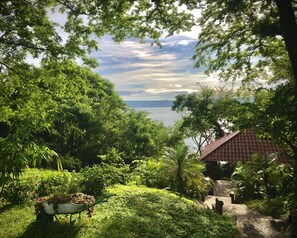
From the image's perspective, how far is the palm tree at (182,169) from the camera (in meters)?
15.3

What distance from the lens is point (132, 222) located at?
9.52 meters

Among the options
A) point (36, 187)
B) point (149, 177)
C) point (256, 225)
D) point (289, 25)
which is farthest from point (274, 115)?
point (36, 187)

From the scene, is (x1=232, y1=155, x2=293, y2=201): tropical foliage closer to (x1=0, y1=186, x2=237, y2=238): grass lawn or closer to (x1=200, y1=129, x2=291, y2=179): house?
(x1=200, y1=129, x2=291, y2=179): house

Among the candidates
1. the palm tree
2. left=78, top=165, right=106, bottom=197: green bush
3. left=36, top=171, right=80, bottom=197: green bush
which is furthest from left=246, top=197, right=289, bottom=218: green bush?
left=36, top=171, right=80, bottom=197: green bush

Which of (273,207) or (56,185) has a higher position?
(56,185)

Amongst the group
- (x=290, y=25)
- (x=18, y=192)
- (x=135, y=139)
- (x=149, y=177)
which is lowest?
(x=135, y=139)

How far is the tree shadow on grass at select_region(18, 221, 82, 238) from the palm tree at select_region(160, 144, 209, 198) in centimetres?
754

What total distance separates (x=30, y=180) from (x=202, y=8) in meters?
11.1

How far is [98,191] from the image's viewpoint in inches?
510

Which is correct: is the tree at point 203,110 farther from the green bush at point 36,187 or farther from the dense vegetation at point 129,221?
the green bush at point 36,187

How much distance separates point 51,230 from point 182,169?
8430mm

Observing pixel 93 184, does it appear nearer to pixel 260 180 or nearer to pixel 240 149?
pixel 260 180

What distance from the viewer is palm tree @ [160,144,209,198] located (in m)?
15.3

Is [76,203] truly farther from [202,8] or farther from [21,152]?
[202,8]
